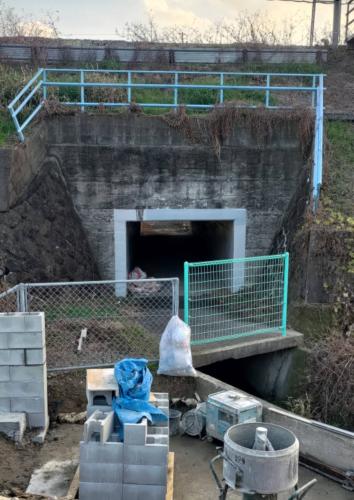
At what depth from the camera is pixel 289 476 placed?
145 inches

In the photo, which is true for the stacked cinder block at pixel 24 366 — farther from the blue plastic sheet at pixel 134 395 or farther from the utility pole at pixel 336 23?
the utility pole at pixel 336 23

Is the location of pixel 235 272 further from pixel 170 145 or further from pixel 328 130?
pixel 328 130

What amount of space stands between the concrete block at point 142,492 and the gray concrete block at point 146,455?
25 cm

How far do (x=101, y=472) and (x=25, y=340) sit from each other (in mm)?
1795

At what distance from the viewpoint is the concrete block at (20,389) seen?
5551 mm

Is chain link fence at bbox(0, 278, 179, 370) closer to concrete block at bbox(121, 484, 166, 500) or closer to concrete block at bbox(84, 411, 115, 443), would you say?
concrete block at bbox(84, 411, 115, 443)

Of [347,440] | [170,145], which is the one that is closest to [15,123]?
[170,145]

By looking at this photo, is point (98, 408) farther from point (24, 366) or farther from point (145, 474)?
point (24, 366)

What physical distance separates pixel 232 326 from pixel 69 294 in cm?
327

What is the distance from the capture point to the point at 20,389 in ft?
18.3

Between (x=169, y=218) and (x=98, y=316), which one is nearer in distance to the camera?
(x=98, y=316)

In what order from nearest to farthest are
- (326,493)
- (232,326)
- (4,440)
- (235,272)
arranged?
(326,493) → (4,440) → (232,326) → (235,272)

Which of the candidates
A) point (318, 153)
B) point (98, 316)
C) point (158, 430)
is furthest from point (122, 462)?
point (318, 153)

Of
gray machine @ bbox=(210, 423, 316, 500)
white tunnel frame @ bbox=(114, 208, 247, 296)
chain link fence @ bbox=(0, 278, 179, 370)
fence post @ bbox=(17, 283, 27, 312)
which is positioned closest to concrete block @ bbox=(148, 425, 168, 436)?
gray machine @ bbox=(210, 423, 316, 500)
